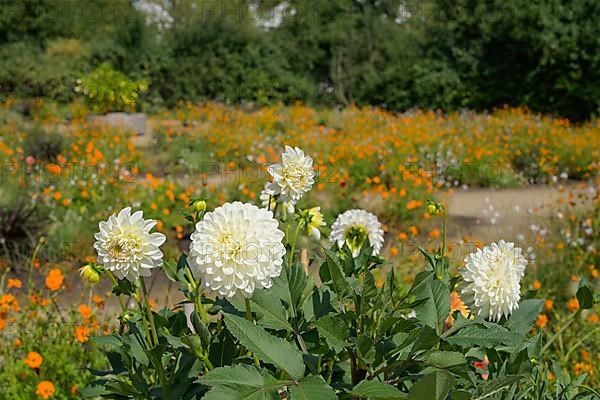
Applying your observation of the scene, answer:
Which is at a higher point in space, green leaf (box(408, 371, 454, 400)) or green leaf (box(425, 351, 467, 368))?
green leaf (box(408, 371, 454, 400))

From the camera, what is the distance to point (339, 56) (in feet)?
48.0

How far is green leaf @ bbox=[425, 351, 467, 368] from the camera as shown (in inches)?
40.7

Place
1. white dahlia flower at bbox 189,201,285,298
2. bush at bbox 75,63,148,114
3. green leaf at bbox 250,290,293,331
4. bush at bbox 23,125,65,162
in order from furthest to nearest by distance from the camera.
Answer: bush at bbox 75,63,148,114 → bush at bbox 23,125,65,162 → green leaf at bbox 250,290,293,331 → white dahlia flower at bbox 189,201,285,298

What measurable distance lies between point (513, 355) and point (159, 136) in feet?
26.3

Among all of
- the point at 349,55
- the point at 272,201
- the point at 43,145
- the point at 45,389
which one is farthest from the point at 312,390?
the point at 349,55

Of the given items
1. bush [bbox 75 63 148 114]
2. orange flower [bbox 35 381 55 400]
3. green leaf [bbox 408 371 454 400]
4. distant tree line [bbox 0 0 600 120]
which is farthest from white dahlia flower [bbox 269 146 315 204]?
distant tree line [bbox 0 0 600 120]

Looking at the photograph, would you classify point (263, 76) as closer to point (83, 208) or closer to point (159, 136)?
point (159, 136)

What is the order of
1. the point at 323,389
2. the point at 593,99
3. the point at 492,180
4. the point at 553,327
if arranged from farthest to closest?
1. the point at 593,99
2. the point at 492,180
3. the point at 553,327
4. the point at 323,389

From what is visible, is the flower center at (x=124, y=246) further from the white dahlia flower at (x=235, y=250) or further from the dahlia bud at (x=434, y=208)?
the dahlia bud at (x=434, y=208)

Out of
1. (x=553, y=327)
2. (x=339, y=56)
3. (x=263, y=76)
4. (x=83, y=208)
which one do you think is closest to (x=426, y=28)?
(x=339, y=56)

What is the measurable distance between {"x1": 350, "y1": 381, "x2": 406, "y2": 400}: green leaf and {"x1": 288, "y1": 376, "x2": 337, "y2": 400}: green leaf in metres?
0.05

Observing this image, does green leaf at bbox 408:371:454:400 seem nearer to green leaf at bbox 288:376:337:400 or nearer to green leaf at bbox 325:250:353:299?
green leaf at bbox 288:376:337:400

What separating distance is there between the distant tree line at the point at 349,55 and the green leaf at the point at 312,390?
10961mm

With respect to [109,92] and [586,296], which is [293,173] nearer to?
[586,296]
